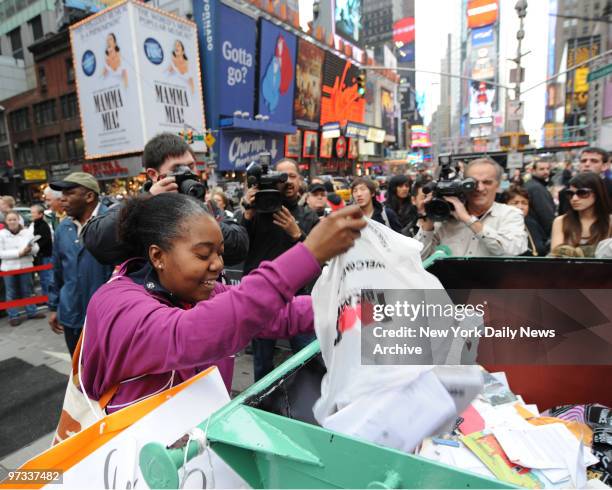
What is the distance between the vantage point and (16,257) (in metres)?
6.17

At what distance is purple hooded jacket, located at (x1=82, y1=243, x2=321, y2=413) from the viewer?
3.39 ft

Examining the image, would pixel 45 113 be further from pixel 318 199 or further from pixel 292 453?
pixel 292 453

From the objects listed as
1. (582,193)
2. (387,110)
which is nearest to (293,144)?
(387,110)

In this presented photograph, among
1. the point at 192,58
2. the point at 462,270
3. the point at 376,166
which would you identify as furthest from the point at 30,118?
the point at 462,270

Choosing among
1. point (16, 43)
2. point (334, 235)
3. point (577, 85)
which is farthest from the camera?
point (577, 85)

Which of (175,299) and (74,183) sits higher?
(74,183)

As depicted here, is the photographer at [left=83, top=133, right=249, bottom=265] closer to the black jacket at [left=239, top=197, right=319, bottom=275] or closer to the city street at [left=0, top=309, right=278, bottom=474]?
the black jacket at [left=239, top=197, right=319, bottom=275]

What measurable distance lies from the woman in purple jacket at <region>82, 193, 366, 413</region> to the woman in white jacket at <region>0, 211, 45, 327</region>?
610cm

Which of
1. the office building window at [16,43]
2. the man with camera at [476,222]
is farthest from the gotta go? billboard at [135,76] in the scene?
the office building window at [16,43]

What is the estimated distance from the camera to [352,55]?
39.4 metres

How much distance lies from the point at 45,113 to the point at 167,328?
3713 cm

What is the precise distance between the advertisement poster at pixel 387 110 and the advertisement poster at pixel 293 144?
844 inches

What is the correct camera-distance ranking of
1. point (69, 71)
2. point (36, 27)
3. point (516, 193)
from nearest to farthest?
point (516, 193)
point (69, 71)
point (36, 27)
